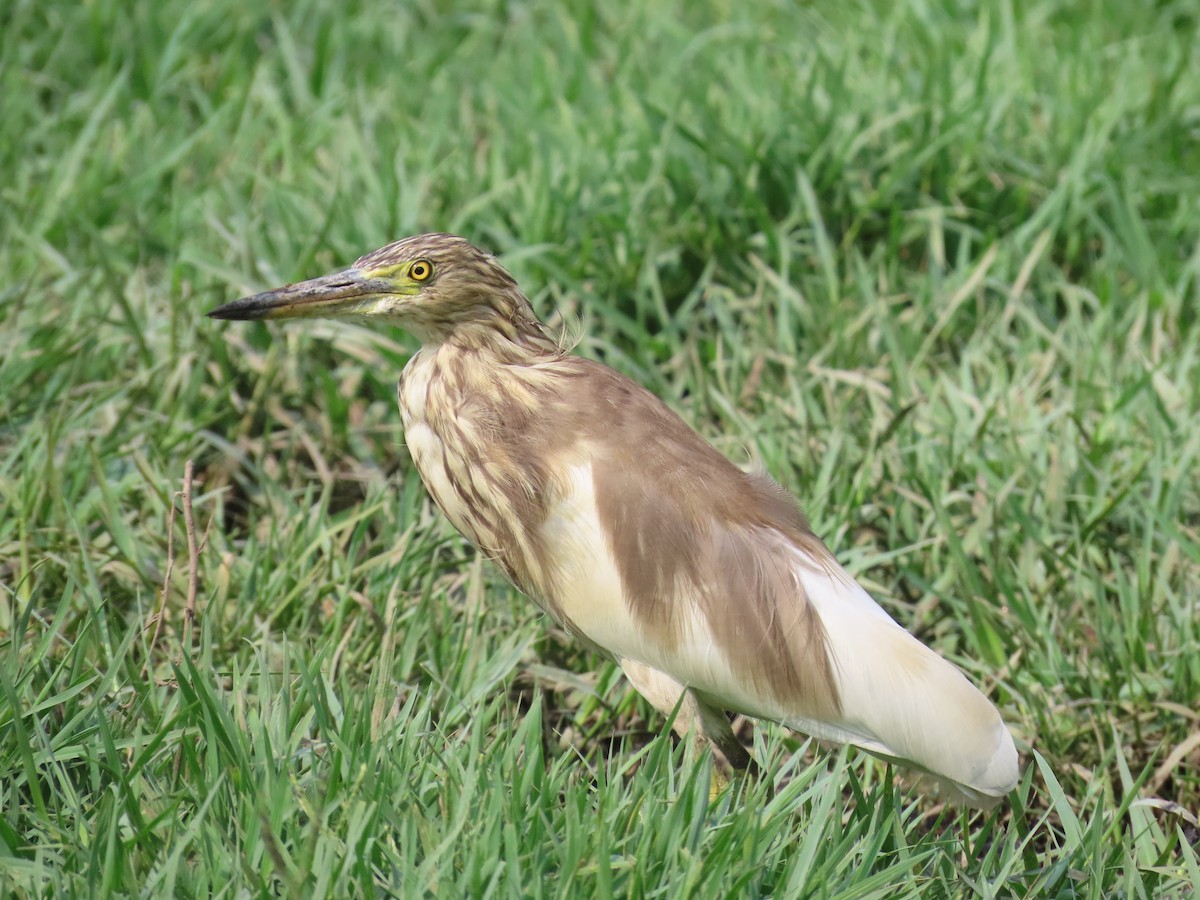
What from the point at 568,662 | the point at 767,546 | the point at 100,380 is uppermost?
the point at 767,546

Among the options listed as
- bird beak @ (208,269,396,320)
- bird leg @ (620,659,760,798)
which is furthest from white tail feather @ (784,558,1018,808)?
bird beak @ (208,269,396,320)

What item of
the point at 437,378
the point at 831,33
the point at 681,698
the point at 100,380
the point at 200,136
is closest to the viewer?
the point at 681,698

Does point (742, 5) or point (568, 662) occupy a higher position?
point (742, 5)

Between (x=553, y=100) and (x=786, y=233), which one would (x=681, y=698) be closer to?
(x=786, y=233)

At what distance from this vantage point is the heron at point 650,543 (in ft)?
8.64

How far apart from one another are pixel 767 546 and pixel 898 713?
380mm

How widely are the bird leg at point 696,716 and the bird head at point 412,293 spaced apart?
727 mm

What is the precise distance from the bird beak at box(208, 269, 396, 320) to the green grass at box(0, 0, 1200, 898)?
497mm

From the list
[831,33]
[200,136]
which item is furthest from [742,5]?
[200,136]

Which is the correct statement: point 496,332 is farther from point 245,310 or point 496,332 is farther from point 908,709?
point 908,709

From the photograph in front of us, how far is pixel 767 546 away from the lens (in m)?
2.73

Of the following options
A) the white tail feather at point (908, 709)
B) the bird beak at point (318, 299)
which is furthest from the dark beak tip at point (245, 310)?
the white tail feather at point (908, 709)

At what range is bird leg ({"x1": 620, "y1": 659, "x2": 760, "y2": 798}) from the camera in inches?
108

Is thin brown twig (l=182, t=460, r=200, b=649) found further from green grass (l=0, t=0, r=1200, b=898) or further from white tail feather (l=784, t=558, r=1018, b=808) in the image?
white tail feather (l=784, t=558, r=1018, b=808)
